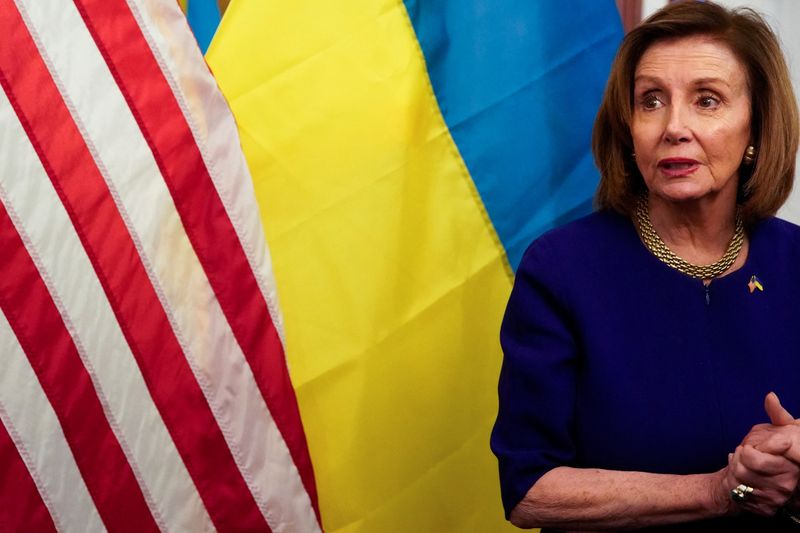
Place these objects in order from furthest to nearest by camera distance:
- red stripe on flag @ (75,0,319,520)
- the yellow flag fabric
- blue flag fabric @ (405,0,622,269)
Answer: blue flag fabric @ (405,0,622,269)
the yellow flag fabric
red stripe on flag @ (75,0,319,520)

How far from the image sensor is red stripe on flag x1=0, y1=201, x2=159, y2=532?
165cm

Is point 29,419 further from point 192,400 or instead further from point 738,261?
point 738,261

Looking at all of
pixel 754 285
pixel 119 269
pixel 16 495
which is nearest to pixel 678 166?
pixel 754 285

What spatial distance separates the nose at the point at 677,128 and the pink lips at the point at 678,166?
3 centimetres

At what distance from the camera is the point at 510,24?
6.61 ft

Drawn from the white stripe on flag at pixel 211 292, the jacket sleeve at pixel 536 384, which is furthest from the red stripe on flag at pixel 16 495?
the jacket sleeve at pixel 536 384

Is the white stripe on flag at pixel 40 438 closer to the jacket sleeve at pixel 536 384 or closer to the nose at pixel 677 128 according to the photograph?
the jacket sleeve at pixel 536 384

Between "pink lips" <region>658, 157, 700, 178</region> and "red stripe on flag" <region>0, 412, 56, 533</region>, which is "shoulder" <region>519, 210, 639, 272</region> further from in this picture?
"red stripe on flag" <region>0, 412, 56, 533</region>

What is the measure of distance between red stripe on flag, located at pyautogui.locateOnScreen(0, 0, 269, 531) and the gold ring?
2.56 feet

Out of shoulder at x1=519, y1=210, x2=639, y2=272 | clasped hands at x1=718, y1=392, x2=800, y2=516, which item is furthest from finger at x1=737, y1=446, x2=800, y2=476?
shoulder at x1=519, y1=210, x2=639, y2=272

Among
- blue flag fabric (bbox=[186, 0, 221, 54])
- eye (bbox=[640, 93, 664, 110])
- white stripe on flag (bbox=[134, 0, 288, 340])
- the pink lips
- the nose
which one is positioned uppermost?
blue flag fabric (bbox=[186, 0, 221, 54])

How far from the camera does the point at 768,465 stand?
1369 mm

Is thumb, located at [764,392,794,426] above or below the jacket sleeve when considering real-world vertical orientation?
below

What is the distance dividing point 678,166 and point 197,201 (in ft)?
2.38
